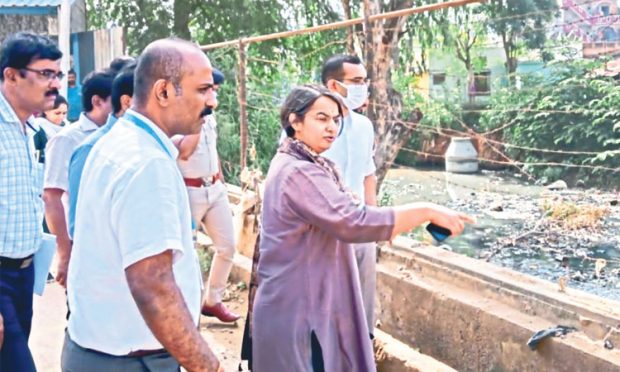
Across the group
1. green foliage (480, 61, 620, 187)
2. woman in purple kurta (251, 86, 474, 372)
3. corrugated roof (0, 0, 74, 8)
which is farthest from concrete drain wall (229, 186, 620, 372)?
green foliage (480, 61, 620, 187)

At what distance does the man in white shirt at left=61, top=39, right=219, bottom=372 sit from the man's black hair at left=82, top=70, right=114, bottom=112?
1.49m

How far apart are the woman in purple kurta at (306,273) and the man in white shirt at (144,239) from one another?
0.62 m

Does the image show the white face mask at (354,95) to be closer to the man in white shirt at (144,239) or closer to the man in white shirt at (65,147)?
the man in white shirt at (65,147)

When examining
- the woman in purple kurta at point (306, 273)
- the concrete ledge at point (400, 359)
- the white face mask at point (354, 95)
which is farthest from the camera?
the white face mask at point (354, 95)

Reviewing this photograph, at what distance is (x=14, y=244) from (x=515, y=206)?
1051 centimetres

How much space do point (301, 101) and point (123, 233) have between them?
3.71 ft

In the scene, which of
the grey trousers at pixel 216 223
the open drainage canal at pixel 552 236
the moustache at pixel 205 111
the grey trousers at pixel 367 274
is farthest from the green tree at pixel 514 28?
the moustache at pixel 205 111

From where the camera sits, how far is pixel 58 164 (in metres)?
3.37

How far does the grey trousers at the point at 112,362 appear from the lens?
6.32ft

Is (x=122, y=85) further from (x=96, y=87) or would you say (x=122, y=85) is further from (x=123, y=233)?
(x=123, y=233)

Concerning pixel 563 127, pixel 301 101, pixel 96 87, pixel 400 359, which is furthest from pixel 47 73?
pixel 563 127

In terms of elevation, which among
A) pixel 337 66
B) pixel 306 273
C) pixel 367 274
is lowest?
pixel 367 274

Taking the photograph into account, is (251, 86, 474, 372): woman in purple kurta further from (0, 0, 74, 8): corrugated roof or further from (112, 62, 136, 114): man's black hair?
(0, 0, 74, 8): corrugated roof

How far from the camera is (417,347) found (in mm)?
4523
